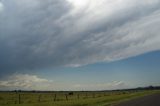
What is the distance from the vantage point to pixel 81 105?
3578 cm
